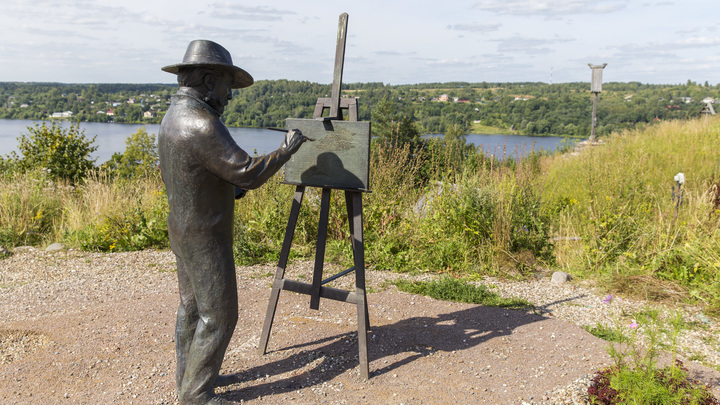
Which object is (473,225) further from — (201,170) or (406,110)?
(406,110)

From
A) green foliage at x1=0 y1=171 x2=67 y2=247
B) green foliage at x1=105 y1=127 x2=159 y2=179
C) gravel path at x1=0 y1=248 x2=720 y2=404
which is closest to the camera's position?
gravel path at x1=0 y1=248 x2=720 y2=404

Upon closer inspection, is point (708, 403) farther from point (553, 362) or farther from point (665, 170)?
point (665, 170)

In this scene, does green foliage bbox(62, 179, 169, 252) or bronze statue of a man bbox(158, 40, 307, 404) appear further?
green foliage bbox(62, 179, 169, 252)

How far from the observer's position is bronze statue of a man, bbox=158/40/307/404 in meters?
2.68

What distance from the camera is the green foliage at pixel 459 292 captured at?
5.05 meters

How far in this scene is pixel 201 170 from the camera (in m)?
2.73

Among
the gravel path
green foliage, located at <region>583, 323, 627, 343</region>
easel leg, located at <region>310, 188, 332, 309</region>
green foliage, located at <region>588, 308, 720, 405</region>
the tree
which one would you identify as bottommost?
the gravel path

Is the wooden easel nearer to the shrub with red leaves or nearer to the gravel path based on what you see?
the gravel path

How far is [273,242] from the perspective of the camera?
6836 mm

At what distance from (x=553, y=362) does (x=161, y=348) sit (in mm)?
2980

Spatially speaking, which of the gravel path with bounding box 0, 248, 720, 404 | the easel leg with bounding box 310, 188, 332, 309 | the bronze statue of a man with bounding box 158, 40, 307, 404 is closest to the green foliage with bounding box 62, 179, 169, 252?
the gravel path with bounding box 0, 248, 720, 404

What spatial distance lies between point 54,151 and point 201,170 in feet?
29.1

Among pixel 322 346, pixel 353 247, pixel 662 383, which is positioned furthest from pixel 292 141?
pixel 662 383

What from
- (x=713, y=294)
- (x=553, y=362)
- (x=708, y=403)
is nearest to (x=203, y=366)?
(x=553, y=362)
